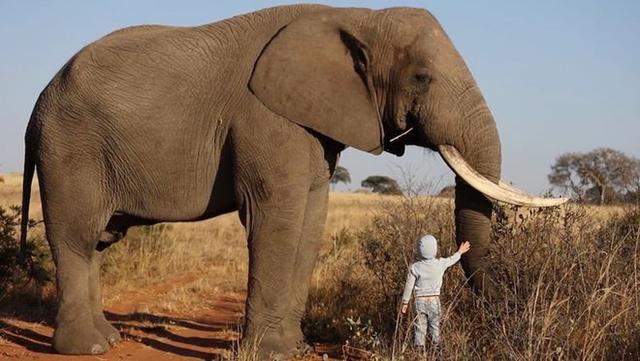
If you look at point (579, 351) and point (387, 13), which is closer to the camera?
point (579, 351)

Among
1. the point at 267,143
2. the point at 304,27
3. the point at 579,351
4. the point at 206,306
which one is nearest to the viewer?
the point at 579,351

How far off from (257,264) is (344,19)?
7.27 feet

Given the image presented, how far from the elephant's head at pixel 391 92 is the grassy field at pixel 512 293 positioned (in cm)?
52

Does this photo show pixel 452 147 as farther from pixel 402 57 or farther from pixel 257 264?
pixel 257 264

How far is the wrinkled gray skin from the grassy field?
1.69 ft

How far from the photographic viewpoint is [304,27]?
7.63m

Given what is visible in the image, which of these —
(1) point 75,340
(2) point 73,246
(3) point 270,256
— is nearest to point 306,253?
(3) point 270,256

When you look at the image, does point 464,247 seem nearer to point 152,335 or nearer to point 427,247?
point 427,247

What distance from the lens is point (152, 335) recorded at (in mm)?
9172

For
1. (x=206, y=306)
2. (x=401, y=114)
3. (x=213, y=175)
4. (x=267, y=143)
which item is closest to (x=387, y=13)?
(x=401, y=114)

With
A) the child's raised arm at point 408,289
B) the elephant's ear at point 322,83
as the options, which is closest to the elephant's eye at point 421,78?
the elephant's ear at point 322,83

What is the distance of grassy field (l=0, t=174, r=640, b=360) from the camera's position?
625 cm

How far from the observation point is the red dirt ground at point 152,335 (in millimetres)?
8086

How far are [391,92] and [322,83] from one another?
0.58m
